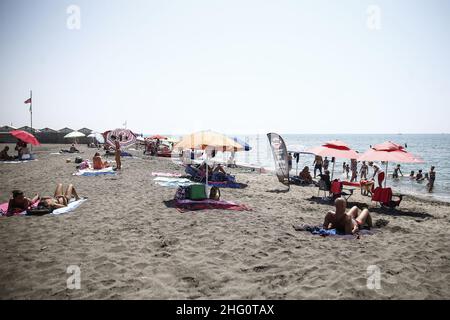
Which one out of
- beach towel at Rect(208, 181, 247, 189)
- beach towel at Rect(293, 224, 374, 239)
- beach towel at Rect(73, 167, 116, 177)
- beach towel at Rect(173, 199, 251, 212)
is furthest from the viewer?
beach towel at Rect(73, 167, 116, 177)

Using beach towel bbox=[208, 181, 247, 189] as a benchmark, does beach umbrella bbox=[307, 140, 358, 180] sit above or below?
above

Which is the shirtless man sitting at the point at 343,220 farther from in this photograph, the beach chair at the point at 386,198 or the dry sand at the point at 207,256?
the beach chair at the point at 386,198

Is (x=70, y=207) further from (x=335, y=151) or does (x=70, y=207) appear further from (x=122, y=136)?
(x=122, y=136)

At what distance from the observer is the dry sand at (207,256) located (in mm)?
4277

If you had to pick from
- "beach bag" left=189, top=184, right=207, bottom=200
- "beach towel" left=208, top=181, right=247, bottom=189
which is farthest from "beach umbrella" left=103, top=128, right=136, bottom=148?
"beach bag" left=189, top=184, right=207, bottom=200

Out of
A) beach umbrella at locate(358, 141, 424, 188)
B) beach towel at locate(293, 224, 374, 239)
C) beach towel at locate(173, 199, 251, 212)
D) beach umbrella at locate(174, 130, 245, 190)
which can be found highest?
beach umbrella at locate(174, 130, 245, 190)

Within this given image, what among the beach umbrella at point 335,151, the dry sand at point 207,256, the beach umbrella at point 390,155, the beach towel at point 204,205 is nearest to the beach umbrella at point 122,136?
the dry sand at point 207,256

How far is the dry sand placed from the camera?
14.0ft

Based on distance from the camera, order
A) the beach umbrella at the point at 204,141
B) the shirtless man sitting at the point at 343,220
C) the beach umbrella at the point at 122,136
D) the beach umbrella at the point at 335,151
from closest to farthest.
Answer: the shirtless man sitting at the point at 343,220
the beach umbrella at the point at 204,141
the beach umbrella at the point at 335,151
the beach umbrella at the point at 122,136

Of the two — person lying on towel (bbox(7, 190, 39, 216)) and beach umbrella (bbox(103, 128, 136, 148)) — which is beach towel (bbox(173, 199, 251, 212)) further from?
beach umbrella (bbox(103, 128, 136, 148))
